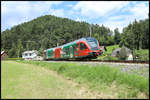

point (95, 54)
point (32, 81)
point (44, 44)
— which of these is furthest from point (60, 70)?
point (44, 44)

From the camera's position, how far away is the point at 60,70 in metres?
8.80

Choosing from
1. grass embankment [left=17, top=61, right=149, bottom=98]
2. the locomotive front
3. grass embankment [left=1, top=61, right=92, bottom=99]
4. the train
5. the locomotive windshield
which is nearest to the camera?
grass embankment [left=1, top=61, right=92, bottom=99]

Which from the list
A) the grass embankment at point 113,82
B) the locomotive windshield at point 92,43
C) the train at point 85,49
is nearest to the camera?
the grass embankment at point 113,82

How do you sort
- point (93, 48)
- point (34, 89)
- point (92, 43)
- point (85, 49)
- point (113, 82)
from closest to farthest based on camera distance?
point (34, 89)
point (113, 82)
point (93, 48)
point (85, 49)
point (92, 43)

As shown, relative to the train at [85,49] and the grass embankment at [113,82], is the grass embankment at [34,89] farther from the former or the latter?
the train at [85,49]

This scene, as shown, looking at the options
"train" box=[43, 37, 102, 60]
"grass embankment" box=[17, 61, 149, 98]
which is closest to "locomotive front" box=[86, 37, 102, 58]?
"train" box=[43, 37, 102, 60]

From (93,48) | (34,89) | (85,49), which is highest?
(93,48)

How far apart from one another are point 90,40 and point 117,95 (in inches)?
519

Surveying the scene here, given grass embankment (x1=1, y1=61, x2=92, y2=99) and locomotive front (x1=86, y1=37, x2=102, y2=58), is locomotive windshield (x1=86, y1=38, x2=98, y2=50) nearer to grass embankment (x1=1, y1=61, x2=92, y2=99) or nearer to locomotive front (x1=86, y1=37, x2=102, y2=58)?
locomotive front (x1=86, y1=37, x2=102, y2=58)

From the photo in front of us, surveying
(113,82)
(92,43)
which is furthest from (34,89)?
(92,43)

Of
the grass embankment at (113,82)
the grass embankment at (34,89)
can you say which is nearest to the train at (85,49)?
the grass embankment at (113,82)

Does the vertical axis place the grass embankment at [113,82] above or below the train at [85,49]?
below

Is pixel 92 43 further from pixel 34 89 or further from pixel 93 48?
pixel 34 89

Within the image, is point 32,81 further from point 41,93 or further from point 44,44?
point 44,44
